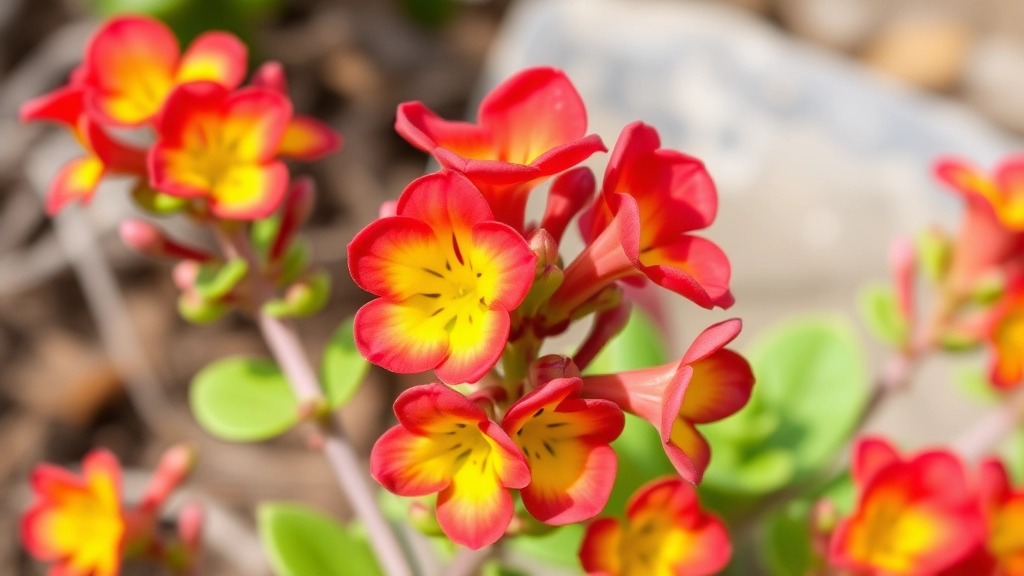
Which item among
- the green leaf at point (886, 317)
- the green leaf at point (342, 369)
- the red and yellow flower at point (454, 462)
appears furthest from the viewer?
the green leaf at point (886, 317)

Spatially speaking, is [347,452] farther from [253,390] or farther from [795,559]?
[795,559]

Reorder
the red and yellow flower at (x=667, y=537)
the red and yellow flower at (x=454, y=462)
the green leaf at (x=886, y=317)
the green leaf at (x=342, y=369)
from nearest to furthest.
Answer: the red and yellow flower at (x=454, y=462), the red and yellow flower at (x=667, y=537), the green leaf at (x=342, y=369), the green leaf at (x=886, y=317)

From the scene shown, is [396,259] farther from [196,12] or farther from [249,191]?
[196,12]

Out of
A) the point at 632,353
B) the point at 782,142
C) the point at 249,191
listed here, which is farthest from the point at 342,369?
the point at 782,142

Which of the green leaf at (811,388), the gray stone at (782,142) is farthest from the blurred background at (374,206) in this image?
the green leaf at (811,388)

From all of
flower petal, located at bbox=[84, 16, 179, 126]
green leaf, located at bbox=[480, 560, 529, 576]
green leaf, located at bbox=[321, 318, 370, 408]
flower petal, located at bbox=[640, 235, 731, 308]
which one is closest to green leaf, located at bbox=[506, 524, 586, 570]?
green leaf, located at bbox=[480, 560, 529, 576]

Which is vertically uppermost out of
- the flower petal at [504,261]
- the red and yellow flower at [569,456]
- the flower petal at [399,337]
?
the flower petal at [504,261]

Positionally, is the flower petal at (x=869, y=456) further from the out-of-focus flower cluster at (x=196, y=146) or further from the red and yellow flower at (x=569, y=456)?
the out-of-focus flower cluster at (x=196, y=146)

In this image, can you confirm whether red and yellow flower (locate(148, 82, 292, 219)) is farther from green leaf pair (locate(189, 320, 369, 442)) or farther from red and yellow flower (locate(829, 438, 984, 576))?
red and yellow flower (locate(829, 438, 984, 576))
